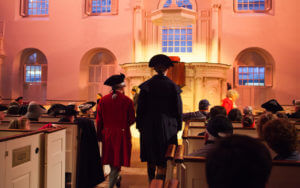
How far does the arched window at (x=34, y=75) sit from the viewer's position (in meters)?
→ 13.7

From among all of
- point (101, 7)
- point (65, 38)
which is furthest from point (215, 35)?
point (65, 38)

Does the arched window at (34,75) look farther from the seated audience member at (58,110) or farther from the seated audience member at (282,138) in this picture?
the seated audience member at (282,138)

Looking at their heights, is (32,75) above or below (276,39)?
below

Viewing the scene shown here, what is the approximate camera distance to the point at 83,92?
13008 mm

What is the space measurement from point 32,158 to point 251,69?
11.2 m

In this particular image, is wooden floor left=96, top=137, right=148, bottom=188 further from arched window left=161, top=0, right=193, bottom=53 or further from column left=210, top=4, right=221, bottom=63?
arched window left=161, top=0, right=193, bottom=53

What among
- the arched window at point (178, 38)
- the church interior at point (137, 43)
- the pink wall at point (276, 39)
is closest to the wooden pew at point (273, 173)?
the church interior at point (137, 43)

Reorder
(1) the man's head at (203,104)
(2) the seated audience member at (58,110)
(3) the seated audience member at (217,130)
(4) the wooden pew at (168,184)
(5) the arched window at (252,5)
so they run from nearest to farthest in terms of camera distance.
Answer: (4) the wooden pew at (168,184) → (3) the seated audience member at (217,130) → (2) the seated audience member at (58,110) → (1) the man's head at (203,104) → (5) the arched window at (252,5)

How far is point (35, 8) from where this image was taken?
13680 millimetres

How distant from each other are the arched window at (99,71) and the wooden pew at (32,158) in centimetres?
953

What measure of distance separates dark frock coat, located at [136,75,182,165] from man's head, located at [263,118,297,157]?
4.47 feet

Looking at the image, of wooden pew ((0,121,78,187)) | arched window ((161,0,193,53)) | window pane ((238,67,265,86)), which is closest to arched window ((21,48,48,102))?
arched window ((161,0,193,53))

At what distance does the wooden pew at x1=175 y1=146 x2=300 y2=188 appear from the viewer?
75.4 inches

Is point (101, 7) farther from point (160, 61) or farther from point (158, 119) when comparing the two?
point (158, 119)
